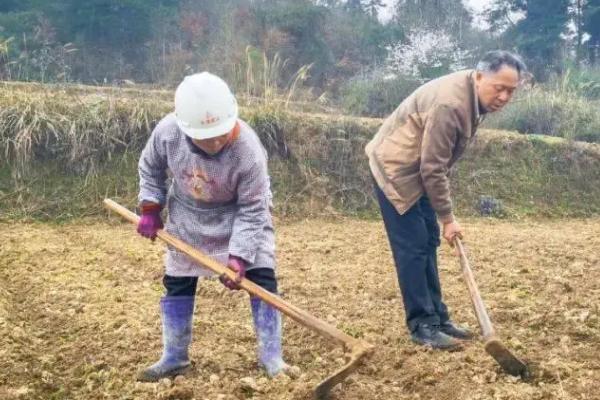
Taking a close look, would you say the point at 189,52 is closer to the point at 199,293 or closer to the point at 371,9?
the point at 371,9

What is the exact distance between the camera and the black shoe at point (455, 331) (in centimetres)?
364

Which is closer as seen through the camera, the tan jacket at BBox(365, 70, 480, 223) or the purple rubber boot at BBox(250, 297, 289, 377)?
the purple rubber boot at BBox(250, 297, 289, 377)

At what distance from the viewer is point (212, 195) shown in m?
2.98

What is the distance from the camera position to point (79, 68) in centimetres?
1493

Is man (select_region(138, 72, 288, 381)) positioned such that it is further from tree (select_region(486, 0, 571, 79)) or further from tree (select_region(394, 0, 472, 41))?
tree (select_region(486, 0, 571, 79))

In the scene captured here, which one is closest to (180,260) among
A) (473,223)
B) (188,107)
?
(188,107)

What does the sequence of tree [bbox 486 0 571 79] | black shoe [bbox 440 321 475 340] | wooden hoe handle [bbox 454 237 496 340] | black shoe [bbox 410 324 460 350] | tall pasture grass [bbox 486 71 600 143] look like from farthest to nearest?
1. tree [bbox 486 0 571 79]
2. tall pasture grass [bbox 486 71 600 143]
3. black shoe [bbox 440 321 475 340]
4. black shoe [bbox 410 324 460 350]
5. wooden hoe handle [bbox 454 237 496 340]

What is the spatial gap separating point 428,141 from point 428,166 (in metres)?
0.12

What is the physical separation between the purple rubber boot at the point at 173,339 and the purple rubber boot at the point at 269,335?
322 mm

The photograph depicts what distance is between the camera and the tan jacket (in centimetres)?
325

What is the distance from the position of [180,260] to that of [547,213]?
21.0ft

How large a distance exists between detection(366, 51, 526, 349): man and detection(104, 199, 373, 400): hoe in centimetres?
75

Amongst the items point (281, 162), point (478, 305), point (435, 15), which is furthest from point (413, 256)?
point (435, 15)

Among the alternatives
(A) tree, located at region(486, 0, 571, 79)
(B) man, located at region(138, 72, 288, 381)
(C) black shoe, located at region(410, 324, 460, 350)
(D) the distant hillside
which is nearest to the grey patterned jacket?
(B) man, located at region(138, 72, 288, 381)
